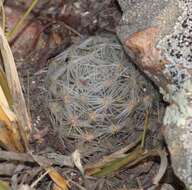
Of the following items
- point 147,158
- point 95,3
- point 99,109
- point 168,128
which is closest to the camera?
point 168,128

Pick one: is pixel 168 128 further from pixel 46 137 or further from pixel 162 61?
pixel 46 137

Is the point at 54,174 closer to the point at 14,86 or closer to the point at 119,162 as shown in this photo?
the point at 119,162

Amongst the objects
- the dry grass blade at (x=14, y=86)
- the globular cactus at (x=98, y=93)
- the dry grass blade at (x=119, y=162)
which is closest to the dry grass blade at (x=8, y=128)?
the dry grass blade at (x=14, y=86)

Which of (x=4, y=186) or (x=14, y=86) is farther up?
(x=14, y=86)

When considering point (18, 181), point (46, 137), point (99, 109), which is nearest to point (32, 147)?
point (46, 137)

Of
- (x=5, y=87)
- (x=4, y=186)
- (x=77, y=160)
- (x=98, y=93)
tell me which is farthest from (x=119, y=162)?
(x=5, y=87)

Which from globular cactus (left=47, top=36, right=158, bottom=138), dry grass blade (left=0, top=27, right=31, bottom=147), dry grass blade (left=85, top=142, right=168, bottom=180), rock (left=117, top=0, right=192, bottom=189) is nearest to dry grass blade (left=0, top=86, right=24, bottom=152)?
dry grass blade (left=0, top=27, right=31, bottom=147)
